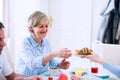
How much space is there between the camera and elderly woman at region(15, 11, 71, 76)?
1.80m

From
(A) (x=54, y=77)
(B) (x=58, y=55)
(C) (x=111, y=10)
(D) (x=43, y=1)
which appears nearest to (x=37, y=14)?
(B) (x=58, y=55)

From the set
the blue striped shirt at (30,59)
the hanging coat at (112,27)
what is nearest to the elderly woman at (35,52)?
the blue striped shirt at (30,59)

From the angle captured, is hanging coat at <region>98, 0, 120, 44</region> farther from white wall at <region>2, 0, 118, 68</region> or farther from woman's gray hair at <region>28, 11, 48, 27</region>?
woman's gray hair at <region>28, 11, 48, 27</region>

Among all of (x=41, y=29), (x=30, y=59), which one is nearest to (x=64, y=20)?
(x=41, y=29)

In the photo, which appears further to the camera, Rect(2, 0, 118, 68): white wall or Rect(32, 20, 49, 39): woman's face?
Rect(2, 0, 118, 68): white wall

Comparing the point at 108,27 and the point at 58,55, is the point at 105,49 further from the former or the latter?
the point at 58,55

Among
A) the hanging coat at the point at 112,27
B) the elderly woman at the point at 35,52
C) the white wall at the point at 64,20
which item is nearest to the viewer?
the elderly woman at the point at 35,52

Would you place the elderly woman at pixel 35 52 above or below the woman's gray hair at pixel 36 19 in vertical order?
below

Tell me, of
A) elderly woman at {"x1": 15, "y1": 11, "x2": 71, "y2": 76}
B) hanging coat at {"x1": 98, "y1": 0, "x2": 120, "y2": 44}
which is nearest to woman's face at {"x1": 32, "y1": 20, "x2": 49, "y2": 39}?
elderly woman at {"x1": 15, "y1": 11, "x2": 71, "y2": 76}

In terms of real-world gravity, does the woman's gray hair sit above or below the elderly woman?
above

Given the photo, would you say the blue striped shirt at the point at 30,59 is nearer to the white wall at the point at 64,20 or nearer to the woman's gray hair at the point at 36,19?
the woman's gray hair at the point at 36,19

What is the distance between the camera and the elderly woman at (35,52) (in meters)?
1.80

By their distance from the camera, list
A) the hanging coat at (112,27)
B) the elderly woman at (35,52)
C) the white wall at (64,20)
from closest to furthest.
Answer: the elderly woman at (35,52), the hanging coat at (112,27), the white wall at (64,20)

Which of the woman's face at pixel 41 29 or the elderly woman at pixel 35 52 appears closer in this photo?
the elderly woman at pixel 35 52
